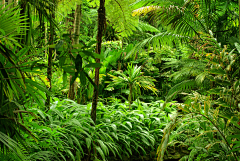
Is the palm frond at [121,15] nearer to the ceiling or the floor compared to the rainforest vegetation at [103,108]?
nearer to the ceiling

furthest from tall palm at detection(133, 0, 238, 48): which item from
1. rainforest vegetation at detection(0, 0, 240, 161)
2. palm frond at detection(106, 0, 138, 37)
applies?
palm frond at detection(106, 0, 138, 37)

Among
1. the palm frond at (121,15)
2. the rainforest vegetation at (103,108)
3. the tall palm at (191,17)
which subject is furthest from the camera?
the tall palm at (191,17)

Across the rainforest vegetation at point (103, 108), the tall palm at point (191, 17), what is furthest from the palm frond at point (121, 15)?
the tall palm at point (191, 17)

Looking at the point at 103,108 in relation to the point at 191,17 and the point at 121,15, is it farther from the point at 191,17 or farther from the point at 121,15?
the point at 191,17

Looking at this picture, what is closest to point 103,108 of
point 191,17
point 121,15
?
point 121,15

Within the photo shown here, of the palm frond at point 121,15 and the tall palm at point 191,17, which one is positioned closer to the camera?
the palm frond at point 121,15

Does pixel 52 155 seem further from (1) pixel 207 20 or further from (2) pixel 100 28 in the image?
(1) pixel 207 20

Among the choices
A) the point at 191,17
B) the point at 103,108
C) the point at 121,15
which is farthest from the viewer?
the point at 191,17

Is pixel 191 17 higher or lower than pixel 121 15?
higher

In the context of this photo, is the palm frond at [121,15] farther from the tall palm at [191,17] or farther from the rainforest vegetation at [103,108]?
the tall palm at [191,17]

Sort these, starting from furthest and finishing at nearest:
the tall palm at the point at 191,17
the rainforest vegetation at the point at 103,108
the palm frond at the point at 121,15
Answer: the tall palm at the point at 191,17, the palm frond at the point at 121,15, the rainforest vegetation at the point at 103,108

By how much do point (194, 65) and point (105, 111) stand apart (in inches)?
66.2

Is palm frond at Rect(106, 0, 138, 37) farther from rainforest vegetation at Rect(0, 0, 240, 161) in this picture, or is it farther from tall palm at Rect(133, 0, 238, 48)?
tall palm at Rect(133, 0, 238, 48)

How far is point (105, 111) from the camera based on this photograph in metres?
3.22
